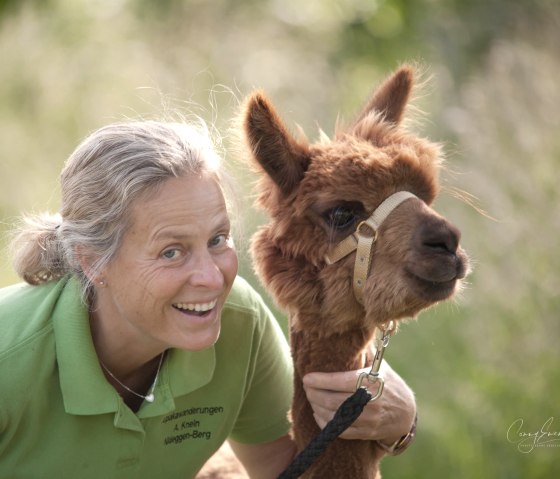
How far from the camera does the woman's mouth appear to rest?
8.64 ft

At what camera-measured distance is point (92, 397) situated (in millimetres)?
2650

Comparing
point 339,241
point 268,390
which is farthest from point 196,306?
point 268,390

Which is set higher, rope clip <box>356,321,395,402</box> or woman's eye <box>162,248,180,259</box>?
woman's eye <box>162,248,180,259</box>

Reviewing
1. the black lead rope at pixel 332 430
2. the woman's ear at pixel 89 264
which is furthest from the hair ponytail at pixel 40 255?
the black lead rope at pixel 332 430

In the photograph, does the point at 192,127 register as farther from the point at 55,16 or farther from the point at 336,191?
the point at 55,16

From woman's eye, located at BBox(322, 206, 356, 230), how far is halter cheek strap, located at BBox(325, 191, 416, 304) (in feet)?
0.13

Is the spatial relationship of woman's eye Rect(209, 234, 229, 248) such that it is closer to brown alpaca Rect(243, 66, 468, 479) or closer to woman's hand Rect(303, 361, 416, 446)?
brown alpaca Rect(243, 66, 468, 479)

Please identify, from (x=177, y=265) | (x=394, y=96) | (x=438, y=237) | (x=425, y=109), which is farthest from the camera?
(x=425, y=109)

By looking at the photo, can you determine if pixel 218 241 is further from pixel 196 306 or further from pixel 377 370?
pixel 377 370

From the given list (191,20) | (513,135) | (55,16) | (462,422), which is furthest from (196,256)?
(191,20)

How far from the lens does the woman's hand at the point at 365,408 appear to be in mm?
2658

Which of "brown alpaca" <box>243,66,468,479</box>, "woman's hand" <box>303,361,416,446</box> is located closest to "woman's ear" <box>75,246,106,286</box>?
"brown alpaca" <box>243,66,468,479</box>

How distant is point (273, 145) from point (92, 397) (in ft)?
3.26

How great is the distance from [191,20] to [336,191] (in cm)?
850
